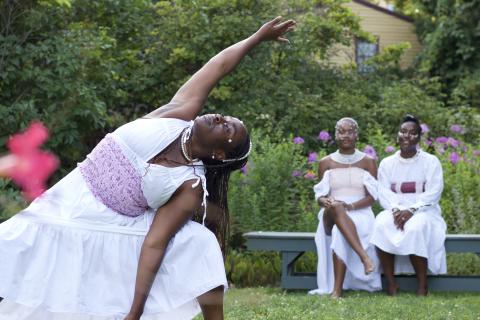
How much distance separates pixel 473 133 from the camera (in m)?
13.6

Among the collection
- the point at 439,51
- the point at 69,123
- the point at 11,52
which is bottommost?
the point at 439,51

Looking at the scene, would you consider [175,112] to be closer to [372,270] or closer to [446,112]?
[372,270]

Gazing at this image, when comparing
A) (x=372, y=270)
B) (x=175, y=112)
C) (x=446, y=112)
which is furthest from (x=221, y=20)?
(x=175, y=112)

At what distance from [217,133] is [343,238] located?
4.69m

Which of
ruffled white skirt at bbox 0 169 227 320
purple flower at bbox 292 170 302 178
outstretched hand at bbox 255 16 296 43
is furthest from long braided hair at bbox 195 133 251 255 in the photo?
purple flower at bbox 292 170 302 178

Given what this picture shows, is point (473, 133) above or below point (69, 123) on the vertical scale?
below

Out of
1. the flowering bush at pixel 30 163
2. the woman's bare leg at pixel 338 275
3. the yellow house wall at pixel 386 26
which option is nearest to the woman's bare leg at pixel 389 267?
the woman's bare leg at pixel 338 275

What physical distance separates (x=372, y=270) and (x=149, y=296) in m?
4.14

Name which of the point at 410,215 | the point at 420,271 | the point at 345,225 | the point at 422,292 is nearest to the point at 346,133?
the point at 345,225

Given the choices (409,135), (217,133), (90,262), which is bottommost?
(409,135)

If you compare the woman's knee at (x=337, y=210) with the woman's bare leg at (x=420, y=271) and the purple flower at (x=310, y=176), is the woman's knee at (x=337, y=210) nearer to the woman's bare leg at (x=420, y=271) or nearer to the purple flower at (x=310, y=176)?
the woman's bare leg at (x=420, y=271)

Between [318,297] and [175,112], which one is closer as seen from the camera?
[175,112]

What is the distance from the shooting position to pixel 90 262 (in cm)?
399

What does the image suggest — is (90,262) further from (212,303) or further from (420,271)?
(420,271)
